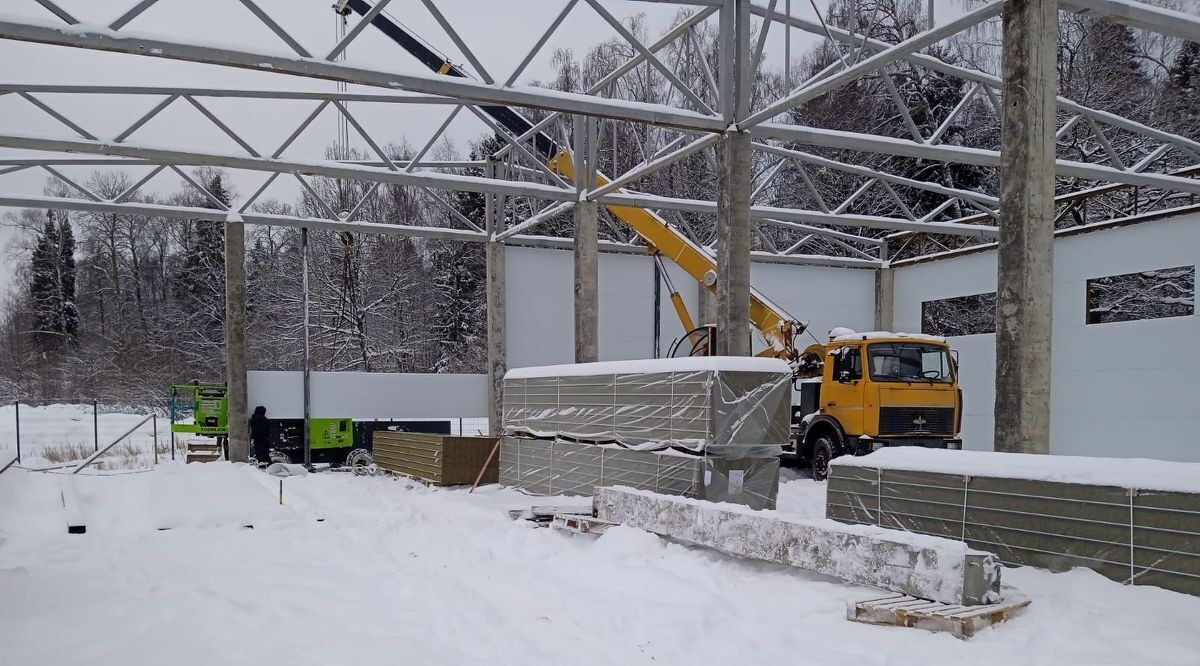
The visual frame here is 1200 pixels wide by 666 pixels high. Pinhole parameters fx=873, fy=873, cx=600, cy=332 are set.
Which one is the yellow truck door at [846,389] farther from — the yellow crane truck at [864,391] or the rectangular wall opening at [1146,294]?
the rectangular wall opening at [1146,294]

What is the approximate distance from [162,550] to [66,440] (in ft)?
73.5

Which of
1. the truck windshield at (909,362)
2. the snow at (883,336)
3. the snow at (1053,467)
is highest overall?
the snow at (883,336)

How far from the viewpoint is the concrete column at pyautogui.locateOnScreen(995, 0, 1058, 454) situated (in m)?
9.14

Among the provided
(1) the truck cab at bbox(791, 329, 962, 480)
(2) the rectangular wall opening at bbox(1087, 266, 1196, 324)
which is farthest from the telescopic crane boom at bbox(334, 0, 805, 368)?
(2) the rectangular wall opening at bbox(1087, 266, 1196, 324)

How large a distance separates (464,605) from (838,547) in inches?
123

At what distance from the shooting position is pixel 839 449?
16.3 m

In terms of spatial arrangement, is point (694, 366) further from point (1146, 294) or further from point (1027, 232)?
point (1146, 294)

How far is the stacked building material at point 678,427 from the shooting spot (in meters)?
10.7

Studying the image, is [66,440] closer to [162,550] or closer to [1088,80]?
[162,550]

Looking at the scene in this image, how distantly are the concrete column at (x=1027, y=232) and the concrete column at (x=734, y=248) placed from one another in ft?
14.8

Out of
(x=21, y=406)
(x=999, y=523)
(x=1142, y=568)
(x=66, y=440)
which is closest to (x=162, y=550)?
(x=999, y=523)

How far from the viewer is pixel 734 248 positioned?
44.4 ft

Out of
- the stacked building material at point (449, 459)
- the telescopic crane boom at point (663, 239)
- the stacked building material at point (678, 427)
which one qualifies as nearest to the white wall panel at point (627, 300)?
the telescopic crane boom at point (663, 239)

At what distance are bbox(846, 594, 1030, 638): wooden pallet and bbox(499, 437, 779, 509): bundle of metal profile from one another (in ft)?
13.8
